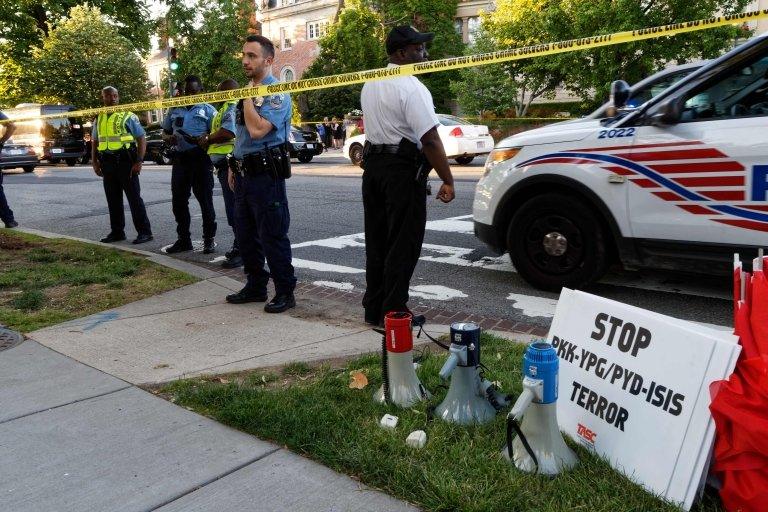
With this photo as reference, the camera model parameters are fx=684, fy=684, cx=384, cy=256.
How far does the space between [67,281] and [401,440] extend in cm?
460

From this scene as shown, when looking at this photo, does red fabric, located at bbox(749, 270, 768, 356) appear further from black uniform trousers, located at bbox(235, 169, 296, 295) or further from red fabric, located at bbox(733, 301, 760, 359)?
black uniform trousers, located at bbox(235, 169, 296, 295)

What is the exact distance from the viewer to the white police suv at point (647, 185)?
466 cm

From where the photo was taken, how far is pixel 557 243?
18.6 ft

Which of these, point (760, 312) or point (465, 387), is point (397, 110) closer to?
point (465, 387)

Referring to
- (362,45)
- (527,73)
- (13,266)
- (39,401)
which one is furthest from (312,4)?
(39,401)

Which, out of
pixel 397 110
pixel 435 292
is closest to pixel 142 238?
pixel 435 292

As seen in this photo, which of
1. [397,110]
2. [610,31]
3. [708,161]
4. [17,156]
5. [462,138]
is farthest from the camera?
[17,156]

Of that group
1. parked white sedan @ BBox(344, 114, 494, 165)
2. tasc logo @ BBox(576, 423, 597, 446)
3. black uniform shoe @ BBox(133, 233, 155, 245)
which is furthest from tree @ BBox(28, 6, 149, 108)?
tasc logo @ BBox(576, 423, 597, 446)

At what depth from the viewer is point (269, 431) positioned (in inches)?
123

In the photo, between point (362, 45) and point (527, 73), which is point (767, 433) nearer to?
point (527, 73)

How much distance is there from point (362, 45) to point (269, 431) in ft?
125

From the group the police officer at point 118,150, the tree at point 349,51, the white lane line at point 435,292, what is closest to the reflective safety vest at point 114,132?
the police officer at point 118,150

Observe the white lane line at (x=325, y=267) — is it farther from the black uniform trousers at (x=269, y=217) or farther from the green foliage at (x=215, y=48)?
the green foliage at (x=215, y=48)

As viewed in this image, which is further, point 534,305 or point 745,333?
point 534,305
